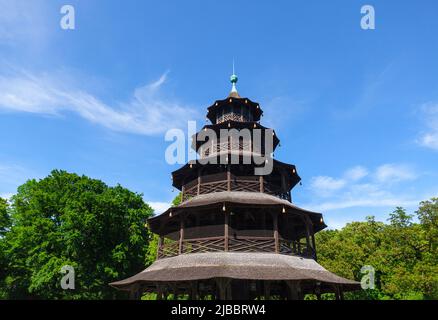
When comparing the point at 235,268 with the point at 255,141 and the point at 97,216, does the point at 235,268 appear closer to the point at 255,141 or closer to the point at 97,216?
the point at 255,141

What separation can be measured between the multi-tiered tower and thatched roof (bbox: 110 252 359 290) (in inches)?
2.1

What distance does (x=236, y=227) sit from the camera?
79.6 ft

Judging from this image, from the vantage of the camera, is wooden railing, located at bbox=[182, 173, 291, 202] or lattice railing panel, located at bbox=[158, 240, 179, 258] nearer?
lattice railing panel, located at bbox=[158, 240, 179, 258]

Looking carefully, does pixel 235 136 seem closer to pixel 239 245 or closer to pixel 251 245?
Answer: pixel 239 245

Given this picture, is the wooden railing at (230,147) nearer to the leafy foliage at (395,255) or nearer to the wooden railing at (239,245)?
the wooden railing at (239,245)

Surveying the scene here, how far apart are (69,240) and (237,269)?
72.7 feet

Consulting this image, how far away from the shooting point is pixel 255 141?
96.3 feet

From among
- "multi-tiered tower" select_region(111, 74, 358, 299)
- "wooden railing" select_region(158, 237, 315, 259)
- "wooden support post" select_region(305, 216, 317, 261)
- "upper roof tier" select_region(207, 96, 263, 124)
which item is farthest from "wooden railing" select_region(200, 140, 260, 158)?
"wooden railing" select_region(158, 237, 315, 259)

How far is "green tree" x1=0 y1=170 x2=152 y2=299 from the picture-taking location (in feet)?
113

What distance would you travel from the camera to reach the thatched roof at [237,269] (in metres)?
18.2

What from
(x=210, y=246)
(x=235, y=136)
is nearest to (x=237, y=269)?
(x=210, y=246)

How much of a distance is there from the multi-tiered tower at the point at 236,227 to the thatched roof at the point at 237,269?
54 mm

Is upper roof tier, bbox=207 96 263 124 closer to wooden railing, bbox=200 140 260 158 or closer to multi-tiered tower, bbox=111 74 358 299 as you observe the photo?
multi-tiered tower, bbox=111 74 358 299

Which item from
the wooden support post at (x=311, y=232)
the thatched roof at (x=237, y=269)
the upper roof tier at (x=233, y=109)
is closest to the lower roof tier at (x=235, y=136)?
Answer: the upper roof tier at (x=233, y=109)
